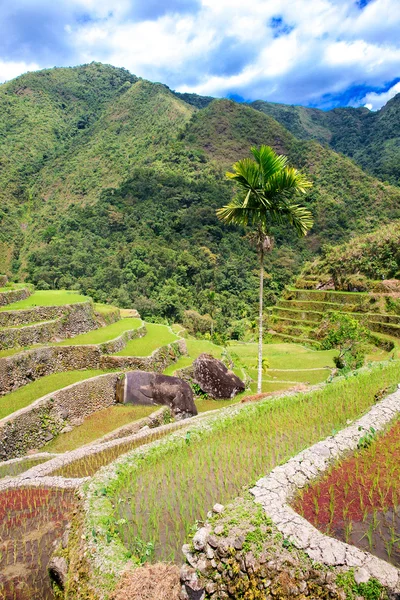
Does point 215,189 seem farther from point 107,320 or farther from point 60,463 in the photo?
point 60,463

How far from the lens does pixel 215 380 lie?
1625cm

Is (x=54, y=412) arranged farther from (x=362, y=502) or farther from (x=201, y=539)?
(x=362, y=502)

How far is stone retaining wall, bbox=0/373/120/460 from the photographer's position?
10188mm

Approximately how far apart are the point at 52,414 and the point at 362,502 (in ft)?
31.4

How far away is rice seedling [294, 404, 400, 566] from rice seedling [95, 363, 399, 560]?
0.47 feet

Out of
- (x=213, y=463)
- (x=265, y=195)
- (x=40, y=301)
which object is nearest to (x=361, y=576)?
(x=213, y=463)

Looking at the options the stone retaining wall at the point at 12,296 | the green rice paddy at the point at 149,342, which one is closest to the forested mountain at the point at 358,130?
the green rice paddy at the point at 149,342

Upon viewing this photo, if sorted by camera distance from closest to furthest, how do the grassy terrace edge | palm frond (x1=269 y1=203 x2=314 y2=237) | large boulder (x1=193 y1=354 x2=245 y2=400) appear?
1. the grassy terrace edge
2. palm frond (x1=269 y1=203 x2=314 y2=237)
3. large boulder (x1=193 y1=354 x2=245 y2=400)

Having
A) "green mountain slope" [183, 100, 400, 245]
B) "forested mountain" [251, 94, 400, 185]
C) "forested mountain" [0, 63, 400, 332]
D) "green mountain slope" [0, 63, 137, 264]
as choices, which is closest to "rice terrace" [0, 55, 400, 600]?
"forested mountain" [0, 63, 400, 332]

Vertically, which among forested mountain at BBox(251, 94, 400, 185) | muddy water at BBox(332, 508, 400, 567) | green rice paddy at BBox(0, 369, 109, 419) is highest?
forested mountain at BBox(251, 94, 400, 185)

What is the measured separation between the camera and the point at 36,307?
1568 centimetres

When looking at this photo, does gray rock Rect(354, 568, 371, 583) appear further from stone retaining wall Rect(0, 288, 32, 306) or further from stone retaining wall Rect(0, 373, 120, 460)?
stone retaining wall Rect(0, 288, 32, 306)

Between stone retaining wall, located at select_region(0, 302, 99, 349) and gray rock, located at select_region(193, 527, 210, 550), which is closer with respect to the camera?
gray rock, located at select_region(193, 527, 210, 550)

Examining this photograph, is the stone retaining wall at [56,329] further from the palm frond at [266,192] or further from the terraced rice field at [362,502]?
the terraced rice field at [362,502]
